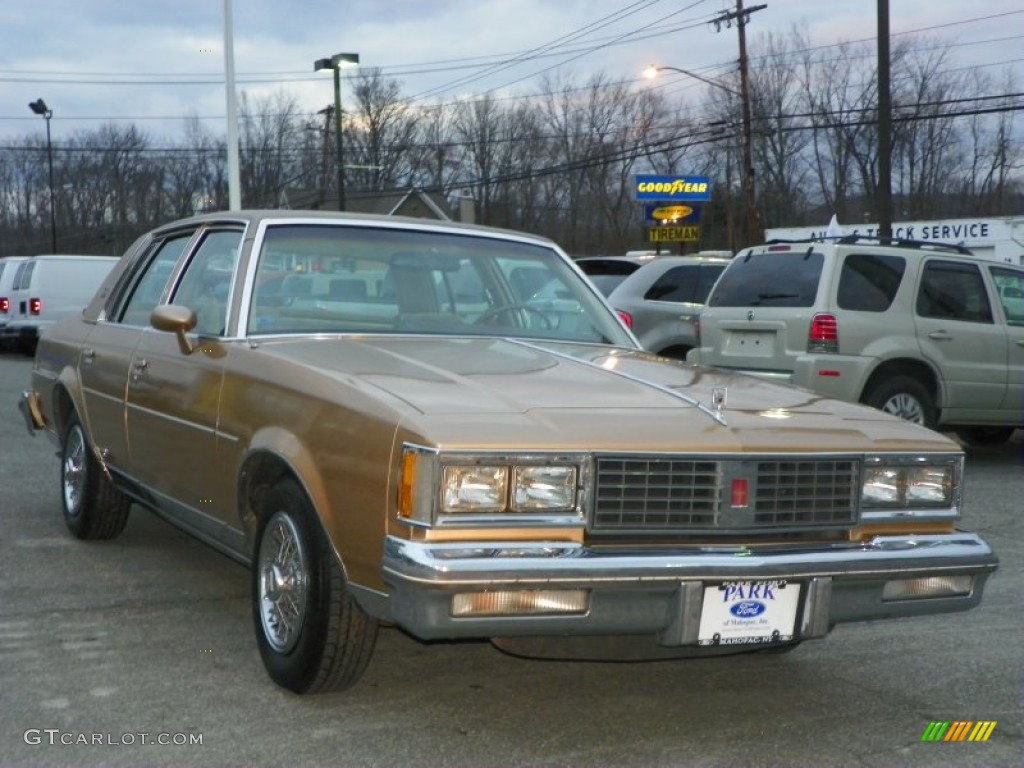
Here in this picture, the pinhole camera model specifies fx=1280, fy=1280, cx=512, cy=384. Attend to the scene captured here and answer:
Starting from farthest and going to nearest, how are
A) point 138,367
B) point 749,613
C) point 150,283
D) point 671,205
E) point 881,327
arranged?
point 671,205 < point 881,327 < point 150,283 < point 138,367 < point 749,613

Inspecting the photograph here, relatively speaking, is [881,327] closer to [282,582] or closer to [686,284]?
[686,284]

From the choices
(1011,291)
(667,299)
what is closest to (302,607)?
Result: (1011,291)

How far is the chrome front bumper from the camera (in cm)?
339

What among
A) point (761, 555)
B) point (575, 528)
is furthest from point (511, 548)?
point (761, 555)

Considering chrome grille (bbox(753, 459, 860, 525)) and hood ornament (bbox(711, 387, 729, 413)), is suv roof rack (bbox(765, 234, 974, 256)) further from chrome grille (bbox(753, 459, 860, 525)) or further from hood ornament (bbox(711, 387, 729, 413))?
chrome grille (bbox(753, 459, 860, 525))

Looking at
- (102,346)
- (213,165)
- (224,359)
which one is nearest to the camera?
(224,359)

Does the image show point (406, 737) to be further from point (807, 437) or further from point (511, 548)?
point (807, 437)

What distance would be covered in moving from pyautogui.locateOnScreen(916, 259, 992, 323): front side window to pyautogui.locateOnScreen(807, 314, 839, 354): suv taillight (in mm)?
924

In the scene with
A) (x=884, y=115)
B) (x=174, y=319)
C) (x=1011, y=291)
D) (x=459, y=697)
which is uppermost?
(x=884, y=115)

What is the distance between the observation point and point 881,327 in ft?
33.1

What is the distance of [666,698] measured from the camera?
14.1 feet

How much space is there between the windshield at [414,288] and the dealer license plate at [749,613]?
1.87 meters

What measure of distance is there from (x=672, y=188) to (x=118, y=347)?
3330 cm

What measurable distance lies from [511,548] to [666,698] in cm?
115
